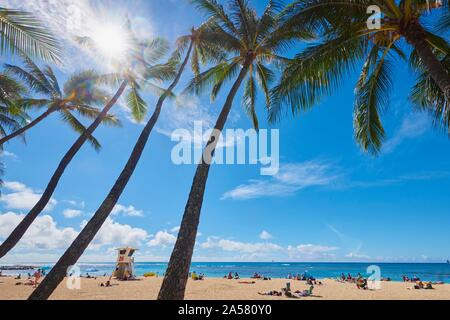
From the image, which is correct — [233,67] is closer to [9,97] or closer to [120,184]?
[120,184]

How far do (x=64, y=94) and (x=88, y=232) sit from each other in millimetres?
8744

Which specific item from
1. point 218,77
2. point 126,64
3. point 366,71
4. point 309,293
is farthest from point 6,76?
point 309,293

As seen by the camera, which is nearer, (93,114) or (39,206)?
(39,206)

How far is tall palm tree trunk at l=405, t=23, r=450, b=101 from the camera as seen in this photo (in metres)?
4.76

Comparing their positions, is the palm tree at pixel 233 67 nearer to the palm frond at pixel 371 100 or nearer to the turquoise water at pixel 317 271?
the palm frond at pixel 371 100

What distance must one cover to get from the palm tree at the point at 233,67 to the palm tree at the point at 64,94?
5443 mm

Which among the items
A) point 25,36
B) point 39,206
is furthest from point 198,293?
point 25,36

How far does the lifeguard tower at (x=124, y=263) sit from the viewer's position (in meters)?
23.7

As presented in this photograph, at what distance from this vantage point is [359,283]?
2161 centimetres

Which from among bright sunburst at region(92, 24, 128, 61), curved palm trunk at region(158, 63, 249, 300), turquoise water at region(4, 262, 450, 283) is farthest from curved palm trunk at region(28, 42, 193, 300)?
turquoise water at region(4, 262, 450, 283)

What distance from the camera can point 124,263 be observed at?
81.4ft

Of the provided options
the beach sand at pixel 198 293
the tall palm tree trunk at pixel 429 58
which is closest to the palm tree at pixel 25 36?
the tall palm tree trunk at pixel 429 58
